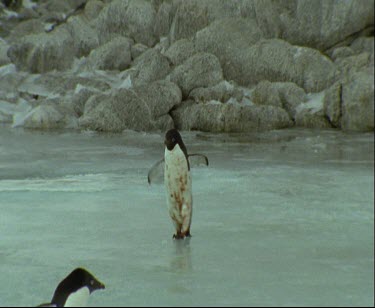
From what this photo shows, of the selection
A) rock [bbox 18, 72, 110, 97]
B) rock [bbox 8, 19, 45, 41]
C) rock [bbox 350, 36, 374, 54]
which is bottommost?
rock [bbox 18, 72, 110, 97]

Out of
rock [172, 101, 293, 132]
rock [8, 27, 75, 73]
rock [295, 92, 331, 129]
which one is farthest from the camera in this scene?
rock [8, 27, 75, 73]

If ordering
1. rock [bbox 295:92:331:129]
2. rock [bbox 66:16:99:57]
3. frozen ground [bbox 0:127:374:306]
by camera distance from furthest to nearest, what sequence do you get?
rock [bbox 66:16:99:57]
rock [bbox 295:92:331:129]
frozen ground [bbox 0:127:374:306]

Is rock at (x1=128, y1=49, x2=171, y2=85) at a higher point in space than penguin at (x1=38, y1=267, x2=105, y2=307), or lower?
higher

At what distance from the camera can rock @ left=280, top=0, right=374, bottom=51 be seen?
10273 millimetres

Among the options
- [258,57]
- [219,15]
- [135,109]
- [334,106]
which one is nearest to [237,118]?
[135,109]

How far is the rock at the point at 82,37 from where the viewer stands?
458 inches

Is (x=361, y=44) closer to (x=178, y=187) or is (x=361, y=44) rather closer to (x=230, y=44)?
(x=230, y=44)

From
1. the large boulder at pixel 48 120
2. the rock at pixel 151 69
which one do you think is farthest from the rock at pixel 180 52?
the large boulder at pixel 48 120

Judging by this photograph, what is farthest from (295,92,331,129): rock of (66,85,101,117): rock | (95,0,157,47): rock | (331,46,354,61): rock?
(95,0,157,47): rock

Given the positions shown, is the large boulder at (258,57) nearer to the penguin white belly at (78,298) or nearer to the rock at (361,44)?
the rock at (361,44)

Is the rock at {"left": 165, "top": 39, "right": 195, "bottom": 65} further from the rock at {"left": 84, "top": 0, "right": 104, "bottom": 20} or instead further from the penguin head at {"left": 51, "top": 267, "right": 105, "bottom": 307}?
the penguin head at {"left": 51, "top": 267, "right": 105, "bottom": 307}

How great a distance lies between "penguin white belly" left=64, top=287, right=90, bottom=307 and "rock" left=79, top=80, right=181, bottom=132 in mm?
6408

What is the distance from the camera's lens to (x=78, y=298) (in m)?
1.56

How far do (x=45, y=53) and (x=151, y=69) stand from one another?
2.78m
